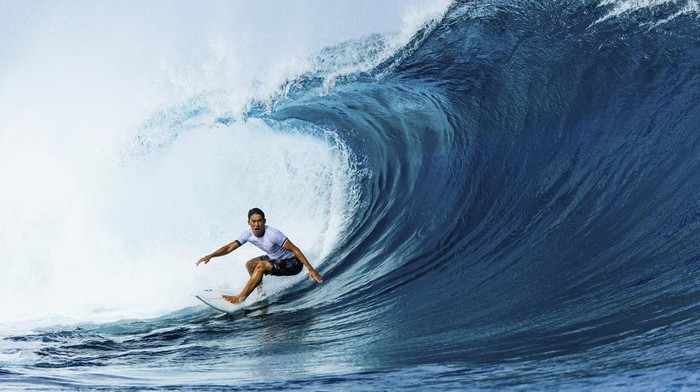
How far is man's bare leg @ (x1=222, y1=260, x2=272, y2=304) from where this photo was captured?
823cm

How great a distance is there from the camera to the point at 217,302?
322 inches

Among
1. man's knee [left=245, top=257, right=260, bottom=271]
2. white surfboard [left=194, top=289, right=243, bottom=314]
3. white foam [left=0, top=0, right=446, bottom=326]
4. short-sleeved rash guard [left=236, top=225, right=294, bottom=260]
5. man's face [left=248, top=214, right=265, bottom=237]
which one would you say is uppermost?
white foam [left=0, top=0, right=446, bottom=326]

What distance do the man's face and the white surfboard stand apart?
0.70 metres

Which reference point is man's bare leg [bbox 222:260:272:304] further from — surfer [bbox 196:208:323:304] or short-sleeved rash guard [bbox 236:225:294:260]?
short-sleeved rash guard [bbox 236:225:294:260]

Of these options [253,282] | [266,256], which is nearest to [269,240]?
[266,256]

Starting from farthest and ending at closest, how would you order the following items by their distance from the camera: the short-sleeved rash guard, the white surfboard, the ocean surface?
the short-sleeved rash guard, the white surfboard, the ocean surface

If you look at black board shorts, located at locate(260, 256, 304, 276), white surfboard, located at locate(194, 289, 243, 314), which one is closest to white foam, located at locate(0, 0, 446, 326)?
white surfboard, located at locate(194, 289, 243, 314)

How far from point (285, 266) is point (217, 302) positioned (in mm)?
795

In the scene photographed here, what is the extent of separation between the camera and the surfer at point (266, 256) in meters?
8.23

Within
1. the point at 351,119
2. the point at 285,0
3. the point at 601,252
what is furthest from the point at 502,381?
the point at 285,0

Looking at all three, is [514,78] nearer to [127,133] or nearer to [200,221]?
[200,221]

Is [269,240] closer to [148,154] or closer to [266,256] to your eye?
[266,256]

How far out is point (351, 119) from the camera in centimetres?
1231

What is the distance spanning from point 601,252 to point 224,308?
3.49 metres
